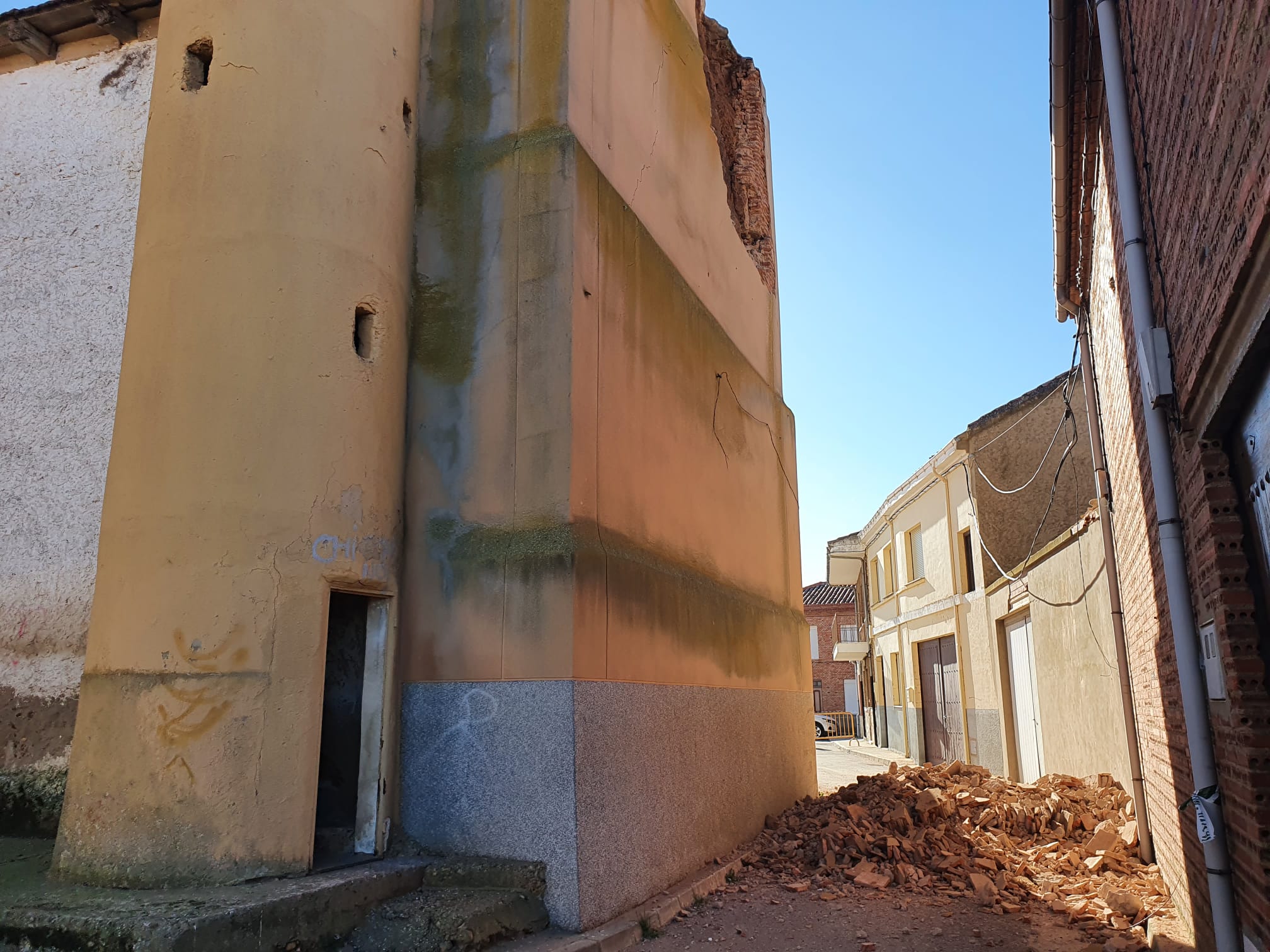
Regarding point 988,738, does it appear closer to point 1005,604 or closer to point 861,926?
point 1005,604

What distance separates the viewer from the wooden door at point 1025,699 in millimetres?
14133

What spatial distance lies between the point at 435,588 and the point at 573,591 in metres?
1.12

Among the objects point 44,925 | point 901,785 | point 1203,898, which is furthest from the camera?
point 901,785

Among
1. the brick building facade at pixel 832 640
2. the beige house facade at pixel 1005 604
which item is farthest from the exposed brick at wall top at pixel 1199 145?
the brick building facade at pixel 832 640

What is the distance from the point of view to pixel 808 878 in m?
8.28

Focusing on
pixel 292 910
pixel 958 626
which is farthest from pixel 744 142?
pixel 292 910

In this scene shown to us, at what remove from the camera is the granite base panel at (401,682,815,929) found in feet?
19.9

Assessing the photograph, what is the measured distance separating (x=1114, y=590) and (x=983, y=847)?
2786 mm

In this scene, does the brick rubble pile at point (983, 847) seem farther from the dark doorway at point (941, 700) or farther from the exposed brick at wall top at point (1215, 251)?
the dark doorway at point (941, 700)

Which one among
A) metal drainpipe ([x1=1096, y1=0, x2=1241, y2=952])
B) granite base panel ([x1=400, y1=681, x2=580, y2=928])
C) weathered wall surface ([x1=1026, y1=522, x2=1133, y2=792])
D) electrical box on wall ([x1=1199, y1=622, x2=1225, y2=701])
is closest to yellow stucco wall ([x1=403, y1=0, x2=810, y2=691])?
granite base panel ([x1=400, y1=681, x2=580, y2=928])

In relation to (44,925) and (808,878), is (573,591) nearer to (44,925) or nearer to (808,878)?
(44,925)

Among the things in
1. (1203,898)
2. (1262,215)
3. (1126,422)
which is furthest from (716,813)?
(1262,215)

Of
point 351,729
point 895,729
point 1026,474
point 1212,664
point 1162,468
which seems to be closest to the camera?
point 1212,664

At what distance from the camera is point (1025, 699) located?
14805 millimetres
